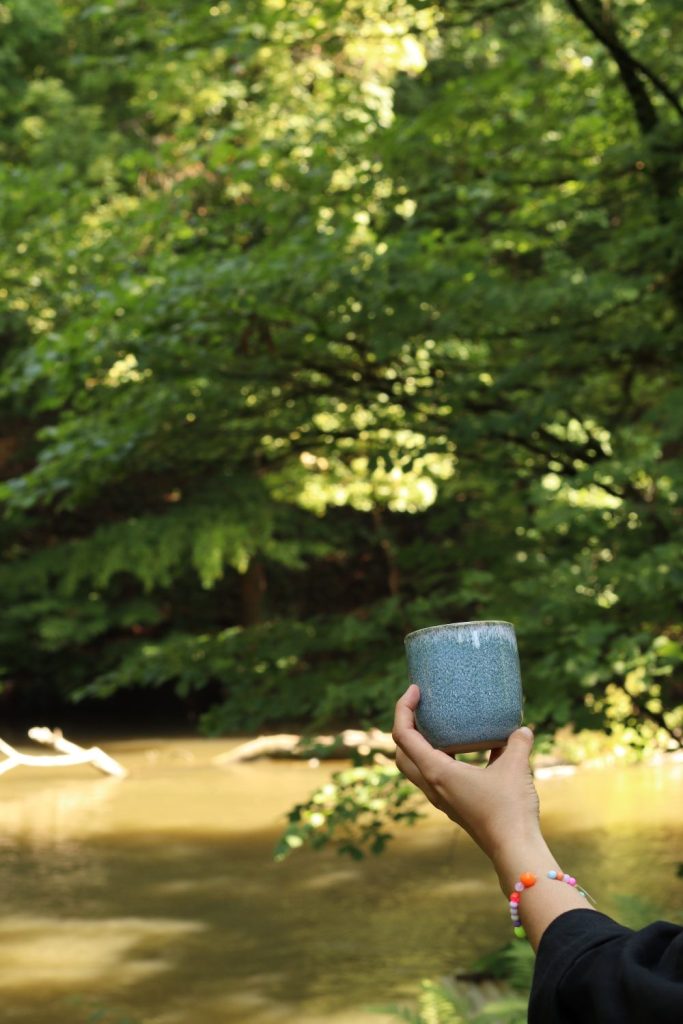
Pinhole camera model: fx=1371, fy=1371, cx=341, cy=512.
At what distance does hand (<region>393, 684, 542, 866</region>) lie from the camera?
1.26 metres

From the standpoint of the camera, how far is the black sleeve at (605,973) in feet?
3.42

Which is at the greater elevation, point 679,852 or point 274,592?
→ point 679,852

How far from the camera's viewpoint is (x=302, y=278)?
4801 mm

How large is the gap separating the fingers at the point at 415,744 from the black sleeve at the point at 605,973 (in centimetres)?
23

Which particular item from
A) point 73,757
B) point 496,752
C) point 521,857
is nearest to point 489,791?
point 521,857

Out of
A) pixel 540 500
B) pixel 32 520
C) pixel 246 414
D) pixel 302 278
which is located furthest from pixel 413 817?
pixel 32 520

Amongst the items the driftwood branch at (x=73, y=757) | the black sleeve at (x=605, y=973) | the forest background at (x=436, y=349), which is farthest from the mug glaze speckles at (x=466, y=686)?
the driftwood branch at (x=73, y=757)

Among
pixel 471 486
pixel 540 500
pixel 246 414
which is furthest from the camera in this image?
pixel 471 486

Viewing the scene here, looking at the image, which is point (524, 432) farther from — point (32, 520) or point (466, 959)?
point (32, 520)

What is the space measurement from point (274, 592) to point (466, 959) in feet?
39.0

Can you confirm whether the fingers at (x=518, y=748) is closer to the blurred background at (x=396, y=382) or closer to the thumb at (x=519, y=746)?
the thumb at (x=519, y=746)

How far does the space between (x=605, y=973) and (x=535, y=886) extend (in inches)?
5.2

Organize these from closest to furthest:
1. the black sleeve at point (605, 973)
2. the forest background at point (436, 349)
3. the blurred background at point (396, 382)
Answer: the black sleeve at point (605, 973)
the forest background at point (436, 349)
the blurred background at point (396, 382)

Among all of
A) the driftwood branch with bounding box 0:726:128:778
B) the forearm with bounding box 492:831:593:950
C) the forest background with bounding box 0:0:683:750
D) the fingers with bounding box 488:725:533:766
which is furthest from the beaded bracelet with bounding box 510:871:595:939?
the driftwood branch with bounding box 0:726:128:778
